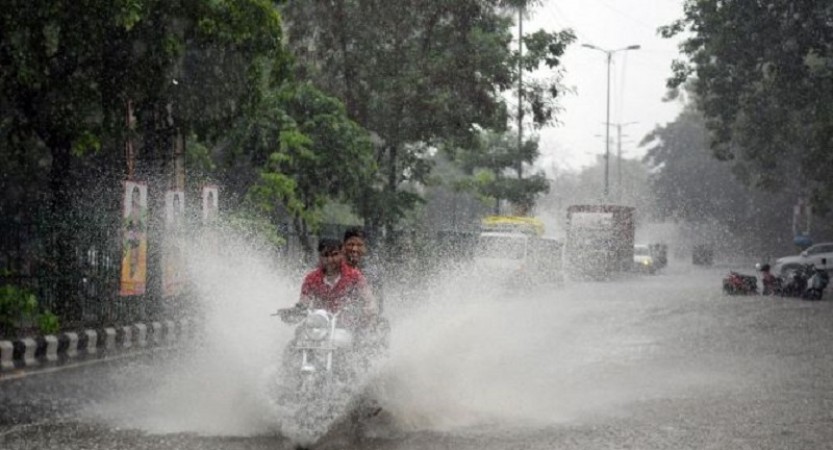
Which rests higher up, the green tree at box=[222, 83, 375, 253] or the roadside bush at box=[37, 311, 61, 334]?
the green tree at box=[222, 83, 375, 253]

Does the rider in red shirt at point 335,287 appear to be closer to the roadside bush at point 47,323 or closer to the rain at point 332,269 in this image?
the rain at point 332,269

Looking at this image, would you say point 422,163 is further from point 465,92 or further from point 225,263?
point 225,263

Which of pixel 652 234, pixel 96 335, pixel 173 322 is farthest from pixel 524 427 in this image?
pixel 652 234

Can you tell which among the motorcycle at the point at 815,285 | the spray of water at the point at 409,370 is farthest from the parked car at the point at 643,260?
the spray of water at the point at 409,370

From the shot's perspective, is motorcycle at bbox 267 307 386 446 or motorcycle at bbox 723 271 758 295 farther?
motorcycle at bbox 723 271 758 295

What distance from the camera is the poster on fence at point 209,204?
18875 millimetres

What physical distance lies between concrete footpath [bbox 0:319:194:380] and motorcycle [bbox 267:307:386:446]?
4981 millimetres

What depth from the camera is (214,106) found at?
719 inches

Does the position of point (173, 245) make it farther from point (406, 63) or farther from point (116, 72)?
point (406, 63)

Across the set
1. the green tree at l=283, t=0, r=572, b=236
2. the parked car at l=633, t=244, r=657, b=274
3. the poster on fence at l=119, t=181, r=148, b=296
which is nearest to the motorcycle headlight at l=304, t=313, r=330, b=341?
the poster on fence at l=119, t=181, r=148, b=296

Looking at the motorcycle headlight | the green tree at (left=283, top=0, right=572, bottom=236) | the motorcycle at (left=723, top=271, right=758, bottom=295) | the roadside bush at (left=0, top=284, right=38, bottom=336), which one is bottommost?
the motorcycle at (left=723, top=271, right=758, bottom=295)

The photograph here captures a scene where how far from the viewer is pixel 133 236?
16609 mm

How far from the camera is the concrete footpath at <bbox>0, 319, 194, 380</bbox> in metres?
13.2

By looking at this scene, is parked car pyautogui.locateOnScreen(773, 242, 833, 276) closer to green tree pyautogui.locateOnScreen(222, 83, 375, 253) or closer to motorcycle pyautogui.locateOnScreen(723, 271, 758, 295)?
motorcycle pyautogui.locateOnScreen(723, 271, 758, 295)
